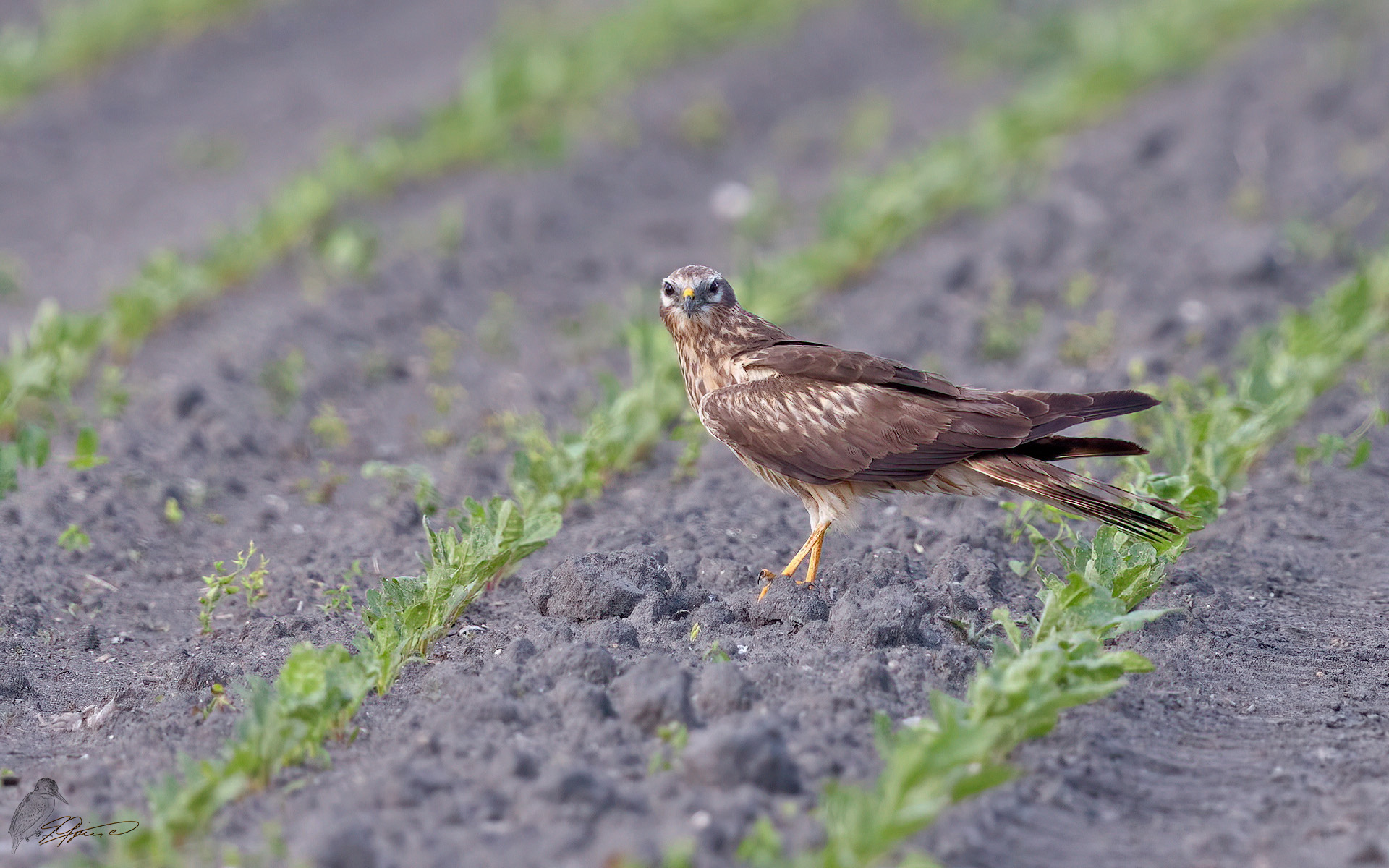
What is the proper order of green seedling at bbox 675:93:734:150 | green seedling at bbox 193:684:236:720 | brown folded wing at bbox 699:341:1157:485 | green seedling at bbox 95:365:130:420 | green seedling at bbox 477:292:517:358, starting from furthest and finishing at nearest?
green seedling at bbox 675:93:734:150 → green seedling at bbox 477:292:517:358 → green seedling at bbox 95:365:130:420 → brown folded wing at bbox 699:341:1157:485 → green seedling at bbox 193:684:236:720

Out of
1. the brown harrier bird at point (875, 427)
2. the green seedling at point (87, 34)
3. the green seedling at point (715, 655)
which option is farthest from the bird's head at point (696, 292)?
the green seedling at point (87, 34)

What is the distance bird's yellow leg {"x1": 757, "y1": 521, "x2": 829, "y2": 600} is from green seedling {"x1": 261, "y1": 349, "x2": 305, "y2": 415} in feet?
11.4

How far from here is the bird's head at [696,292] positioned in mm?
5648

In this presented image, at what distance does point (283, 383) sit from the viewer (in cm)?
780

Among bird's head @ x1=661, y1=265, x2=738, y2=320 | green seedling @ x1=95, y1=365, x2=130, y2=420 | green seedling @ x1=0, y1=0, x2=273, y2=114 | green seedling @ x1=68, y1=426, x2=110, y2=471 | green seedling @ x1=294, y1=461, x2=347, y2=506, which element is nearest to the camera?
bird's head @ x1=661, y1=265, x2=738, y2=320

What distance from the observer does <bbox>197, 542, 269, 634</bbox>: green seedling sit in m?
5.17

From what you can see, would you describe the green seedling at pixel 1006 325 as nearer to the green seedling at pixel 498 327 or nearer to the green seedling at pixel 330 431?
the green seedling at pixel 498 327

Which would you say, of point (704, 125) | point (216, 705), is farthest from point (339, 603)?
point (704, 125)

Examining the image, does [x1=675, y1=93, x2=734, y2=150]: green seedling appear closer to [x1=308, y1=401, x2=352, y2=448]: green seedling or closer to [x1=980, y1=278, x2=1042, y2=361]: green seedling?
[x1=980, y1=278, x2=1042, y2=361]: green seedling

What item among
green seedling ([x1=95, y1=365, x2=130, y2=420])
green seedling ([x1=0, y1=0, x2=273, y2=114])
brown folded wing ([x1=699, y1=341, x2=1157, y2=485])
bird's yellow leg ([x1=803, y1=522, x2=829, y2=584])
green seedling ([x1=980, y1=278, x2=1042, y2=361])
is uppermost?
green seedling ([x1=0, y1=0, x2=273, y2=114])

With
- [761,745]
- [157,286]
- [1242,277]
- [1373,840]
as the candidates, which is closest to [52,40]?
[157,286]

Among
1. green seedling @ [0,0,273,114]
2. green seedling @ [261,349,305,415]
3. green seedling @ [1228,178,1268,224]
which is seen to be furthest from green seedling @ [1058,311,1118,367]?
green seedling @ [0,0,273,114]

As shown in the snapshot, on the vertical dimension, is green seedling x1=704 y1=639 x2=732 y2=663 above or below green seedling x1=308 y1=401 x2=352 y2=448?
below

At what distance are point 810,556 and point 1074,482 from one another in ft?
3.70
